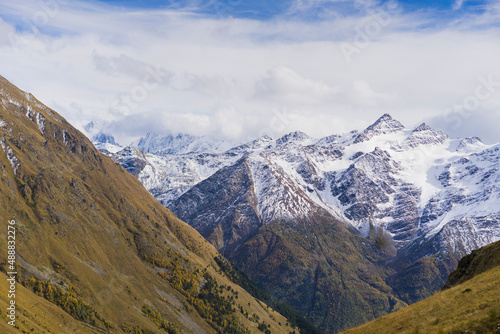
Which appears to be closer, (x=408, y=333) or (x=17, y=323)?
(x=408, y=333)

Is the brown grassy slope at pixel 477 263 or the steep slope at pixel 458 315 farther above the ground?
the brown grassy slope at pixel 477 263

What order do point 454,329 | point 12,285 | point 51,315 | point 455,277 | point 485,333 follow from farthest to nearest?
1. point 51,315
2. point 12,285
3. point 455,277
4. point 454,329
5. point 485,333

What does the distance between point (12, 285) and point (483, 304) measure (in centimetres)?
18555

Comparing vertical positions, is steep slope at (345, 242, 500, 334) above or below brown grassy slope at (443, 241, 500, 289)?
below

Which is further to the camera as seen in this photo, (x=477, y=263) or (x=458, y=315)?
(x=477, y=263)

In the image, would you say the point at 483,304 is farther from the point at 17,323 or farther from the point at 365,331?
the point at 17,323

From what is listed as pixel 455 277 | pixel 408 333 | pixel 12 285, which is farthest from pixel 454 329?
pixel 12 285

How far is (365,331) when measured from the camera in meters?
64.1

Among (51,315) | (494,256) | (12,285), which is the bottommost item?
(51,315)

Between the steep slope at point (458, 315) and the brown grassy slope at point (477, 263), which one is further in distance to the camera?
the brown grassy slope at point (477, 263)

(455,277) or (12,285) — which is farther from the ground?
(455,277)

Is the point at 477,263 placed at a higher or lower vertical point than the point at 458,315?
higher

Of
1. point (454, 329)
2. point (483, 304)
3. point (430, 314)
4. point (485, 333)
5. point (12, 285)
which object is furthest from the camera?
point (12, 285)

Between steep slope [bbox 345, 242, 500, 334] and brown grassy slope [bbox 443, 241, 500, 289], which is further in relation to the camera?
brown grassy slope [bbox 443, 241, 500, 289]
